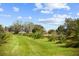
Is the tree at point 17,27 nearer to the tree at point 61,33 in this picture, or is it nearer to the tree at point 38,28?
the tree at point 38,28

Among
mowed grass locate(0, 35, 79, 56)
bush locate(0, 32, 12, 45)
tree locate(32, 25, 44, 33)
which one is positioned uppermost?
tree locate(32, 25, 44, 33)

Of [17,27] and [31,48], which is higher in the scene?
[17,27]

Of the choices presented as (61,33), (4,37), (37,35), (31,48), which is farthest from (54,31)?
(4,37)

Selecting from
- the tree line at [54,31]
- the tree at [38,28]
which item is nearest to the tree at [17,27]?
the tree line at [54,31]

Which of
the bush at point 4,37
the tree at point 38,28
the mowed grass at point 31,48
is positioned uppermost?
the tree at point 38,28

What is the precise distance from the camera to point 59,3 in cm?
276

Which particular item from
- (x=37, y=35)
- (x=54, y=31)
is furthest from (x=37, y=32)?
(x=54, y=31)

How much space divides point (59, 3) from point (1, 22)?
0.60m

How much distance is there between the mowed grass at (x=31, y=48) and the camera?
2766 mm

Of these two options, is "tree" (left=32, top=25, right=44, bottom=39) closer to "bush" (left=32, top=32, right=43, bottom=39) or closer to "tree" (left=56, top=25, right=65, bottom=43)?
"bush" (left=32, top=32, right=43, bottom=39)

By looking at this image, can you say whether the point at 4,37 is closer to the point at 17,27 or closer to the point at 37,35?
the point at 17,27

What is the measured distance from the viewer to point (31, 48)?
9.13ft

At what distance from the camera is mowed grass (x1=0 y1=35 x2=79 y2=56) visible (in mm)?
2766

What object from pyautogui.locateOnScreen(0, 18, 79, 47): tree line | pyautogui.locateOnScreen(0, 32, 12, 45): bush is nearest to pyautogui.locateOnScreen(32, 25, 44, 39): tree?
pyautogui.locateOnScreen(0, 18, 79, 47): tree line
